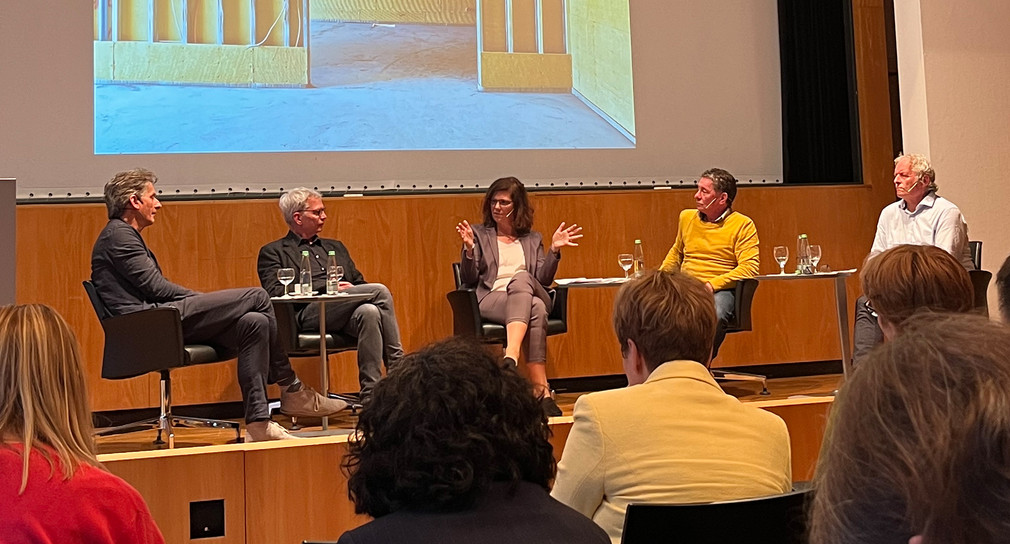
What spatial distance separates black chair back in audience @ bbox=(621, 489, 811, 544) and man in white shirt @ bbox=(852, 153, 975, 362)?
3354mm

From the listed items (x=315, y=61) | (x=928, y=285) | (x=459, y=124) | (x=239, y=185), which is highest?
(x=315, y=61)

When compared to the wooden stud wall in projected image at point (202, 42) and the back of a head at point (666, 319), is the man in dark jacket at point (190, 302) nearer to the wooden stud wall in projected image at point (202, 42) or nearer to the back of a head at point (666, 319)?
the wooden stud wall in projected image at point (202, 42)

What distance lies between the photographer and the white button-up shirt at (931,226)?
4695mm

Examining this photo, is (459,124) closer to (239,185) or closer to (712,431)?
(239,185)

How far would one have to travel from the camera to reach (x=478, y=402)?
1.15 meters

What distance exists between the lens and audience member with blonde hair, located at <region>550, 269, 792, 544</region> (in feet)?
5.24

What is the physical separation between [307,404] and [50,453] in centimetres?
300

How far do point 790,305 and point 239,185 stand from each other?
326 cm

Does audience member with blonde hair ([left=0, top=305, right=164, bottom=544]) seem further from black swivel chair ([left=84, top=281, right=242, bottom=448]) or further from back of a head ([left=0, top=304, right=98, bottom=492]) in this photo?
black swivel chair ([left=84, top=281, right=242, bottom=448])

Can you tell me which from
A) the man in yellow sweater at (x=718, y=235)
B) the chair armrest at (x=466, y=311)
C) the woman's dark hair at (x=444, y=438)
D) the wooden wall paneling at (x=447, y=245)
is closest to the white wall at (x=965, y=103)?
the wooden wall paneling at (x=447, y=245)

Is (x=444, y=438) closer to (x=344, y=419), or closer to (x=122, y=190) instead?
(x=122, y=190)

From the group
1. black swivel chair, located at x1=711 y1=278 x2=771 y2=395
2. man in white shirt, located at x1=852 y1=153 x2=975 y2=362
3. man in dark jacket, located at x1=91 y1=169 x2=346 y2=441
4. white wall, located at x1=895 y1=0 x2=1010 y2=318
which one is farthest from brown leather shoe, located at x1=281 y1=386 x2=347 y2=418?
white wall, located at x1=895 y1=0 x2=1010 y2=318

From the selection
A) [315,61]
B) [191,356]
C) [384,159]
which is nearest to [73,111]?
[315,61]

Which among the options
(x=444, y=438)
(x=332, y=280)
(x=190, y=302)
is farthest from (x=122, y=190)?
(x=444, y=438)
